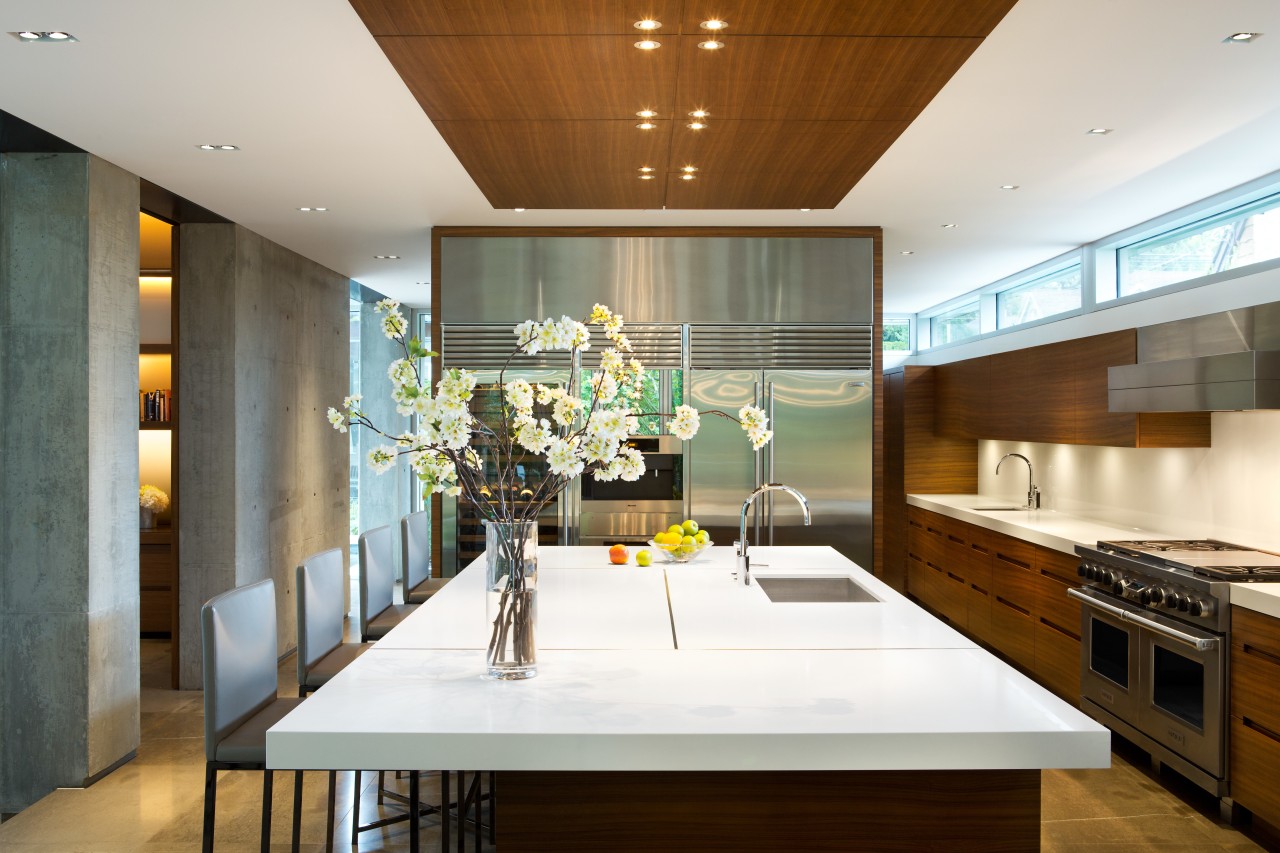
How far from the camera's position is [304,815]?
3.82 meters

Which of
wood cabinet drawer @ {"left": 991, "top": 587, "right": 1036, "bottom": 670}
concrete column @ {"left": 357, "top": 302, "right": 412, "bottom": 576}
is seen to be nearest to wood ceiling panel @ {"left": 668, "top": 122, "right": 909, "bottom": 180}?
wood cabinet drawer @ {"left": 991, "top": 587, "right": 1036, "bottom": 670}

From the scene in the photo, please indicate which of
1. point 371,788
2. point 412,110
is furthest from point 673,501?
point 412,110

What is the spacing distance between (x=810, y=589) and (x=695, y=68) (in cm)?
201

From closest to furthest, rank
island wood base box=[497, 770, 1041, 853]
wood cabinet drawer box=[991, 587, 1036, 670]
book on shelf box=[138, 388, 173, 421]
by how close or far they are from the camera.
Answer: island wood base box=[497, 770, 1041, 853] → wood cabinet drawer box=[991, 587, 1036, 670] → book on shelf box=[138, 388, 173, 421]

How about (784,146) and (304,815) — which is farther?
(304,815)

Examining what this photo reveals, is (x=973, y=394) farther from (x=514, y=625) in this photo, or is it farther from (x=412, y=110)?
(x=514, y=625)

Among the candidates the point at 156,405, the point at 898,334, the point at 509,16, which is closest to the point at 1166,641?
the point at 509,16

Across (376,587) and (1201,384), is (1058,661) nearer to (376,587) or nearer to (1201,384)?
(1201,384)

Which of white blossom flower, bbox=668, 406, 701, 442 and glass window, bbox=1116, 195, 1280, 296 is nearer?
white blossom flower, bbox=668, 406, 701, 442

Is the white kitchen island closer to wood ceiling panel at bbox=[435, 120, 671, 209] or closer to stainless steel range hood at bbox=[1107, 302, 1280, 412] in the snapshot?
wood ceiling panel at bbox=[435, 120, 671, 209]

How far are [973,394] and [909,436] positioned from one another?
2.99 feet

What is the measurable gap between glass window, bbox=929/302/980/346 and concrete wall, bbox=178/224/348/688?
556 cm

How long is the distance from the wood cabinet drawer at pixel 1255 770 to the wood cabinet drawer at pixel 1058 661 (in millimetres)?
1185

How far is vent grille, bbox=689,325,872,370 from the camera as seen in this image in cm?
586
